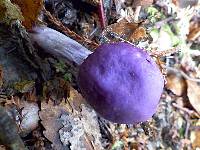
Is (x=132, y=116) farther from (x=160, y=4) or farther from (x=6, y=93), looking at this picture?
(x=160, y=4)

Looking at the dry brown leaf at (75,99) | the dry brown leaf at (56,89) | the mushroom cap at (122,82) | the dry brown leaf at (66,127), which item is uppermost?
the mushroom cap at (122,82)

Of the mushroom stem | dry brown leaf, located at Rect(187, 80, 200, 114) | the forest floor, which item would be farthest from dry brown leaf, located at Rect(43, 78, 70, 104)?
dry brown leaf, located at Rect(187, 80, 200, 114)

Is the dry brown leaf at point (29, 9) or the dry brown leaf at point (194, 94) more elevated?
the dry brown leaf at point (29, 9)

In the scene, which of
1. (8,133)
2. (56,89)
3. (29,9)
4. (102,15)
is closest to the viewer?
(8,133)

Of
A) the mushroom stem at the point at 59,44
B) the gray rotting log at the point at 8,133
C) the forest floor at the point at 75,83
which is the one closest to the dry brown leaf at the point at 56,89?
the forest floor at the point at 75,83

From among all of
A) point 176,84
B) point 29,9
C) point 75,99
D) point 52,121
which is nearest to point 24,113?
point 52,121

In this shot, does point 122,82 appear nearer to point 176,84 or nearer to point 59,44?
point 59,44

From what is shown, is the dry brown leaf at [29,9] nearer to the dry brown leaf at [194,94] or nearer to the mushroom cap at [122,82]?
the mushroom cap at [122,82]

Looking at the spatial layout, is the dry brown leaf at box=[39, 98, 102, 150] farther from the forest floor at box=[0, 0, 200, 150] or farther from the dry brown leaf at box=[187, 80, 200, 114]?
the dry brown leaf at box=[187, 80, 200, 114]
